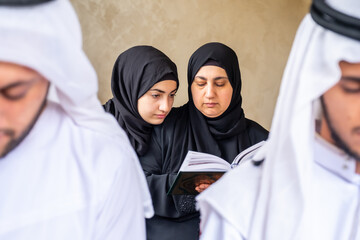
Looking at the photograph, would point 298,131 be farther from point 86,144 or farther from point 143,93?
point 143,93

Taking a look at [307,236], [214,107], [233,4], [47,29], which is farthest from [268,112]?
[47,29]

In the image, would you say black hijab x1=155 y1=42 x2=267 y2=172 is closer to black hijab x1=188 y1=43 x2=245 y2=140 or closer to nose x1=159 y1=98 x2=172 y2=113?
black hijab x1=188 y1=43 x2=245 y2=140

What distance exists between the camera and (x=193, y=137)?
282cm

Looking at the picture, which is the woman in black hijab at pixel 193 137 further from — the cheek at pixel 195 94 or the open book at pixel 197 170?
the open book at pixel 197 170

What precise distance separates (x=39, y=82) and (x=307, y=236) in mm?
864

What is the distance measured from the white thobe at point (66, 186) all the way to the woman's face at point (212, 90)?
147 centimetres

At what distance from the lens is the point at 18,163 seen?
1.22 metres

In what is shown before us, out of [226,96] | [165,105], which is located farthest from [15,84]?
[226,96]

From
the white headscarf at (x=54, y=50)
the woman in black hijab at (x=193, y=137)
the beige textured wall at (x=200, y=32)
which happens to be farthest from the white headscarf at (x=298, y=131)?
the beige textured wall at (x=200, y=32)

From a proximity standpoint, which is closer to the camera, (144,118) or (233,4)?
(144,118)

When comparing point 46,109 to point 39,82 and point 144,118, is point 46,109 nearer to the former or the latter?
point 39,82

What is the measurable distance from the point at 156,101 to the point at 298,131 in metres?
1.53

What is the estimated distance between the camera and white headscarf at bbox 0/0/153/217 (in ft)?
3.36

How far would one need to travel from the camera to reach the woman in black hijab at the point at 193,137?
250 cm
